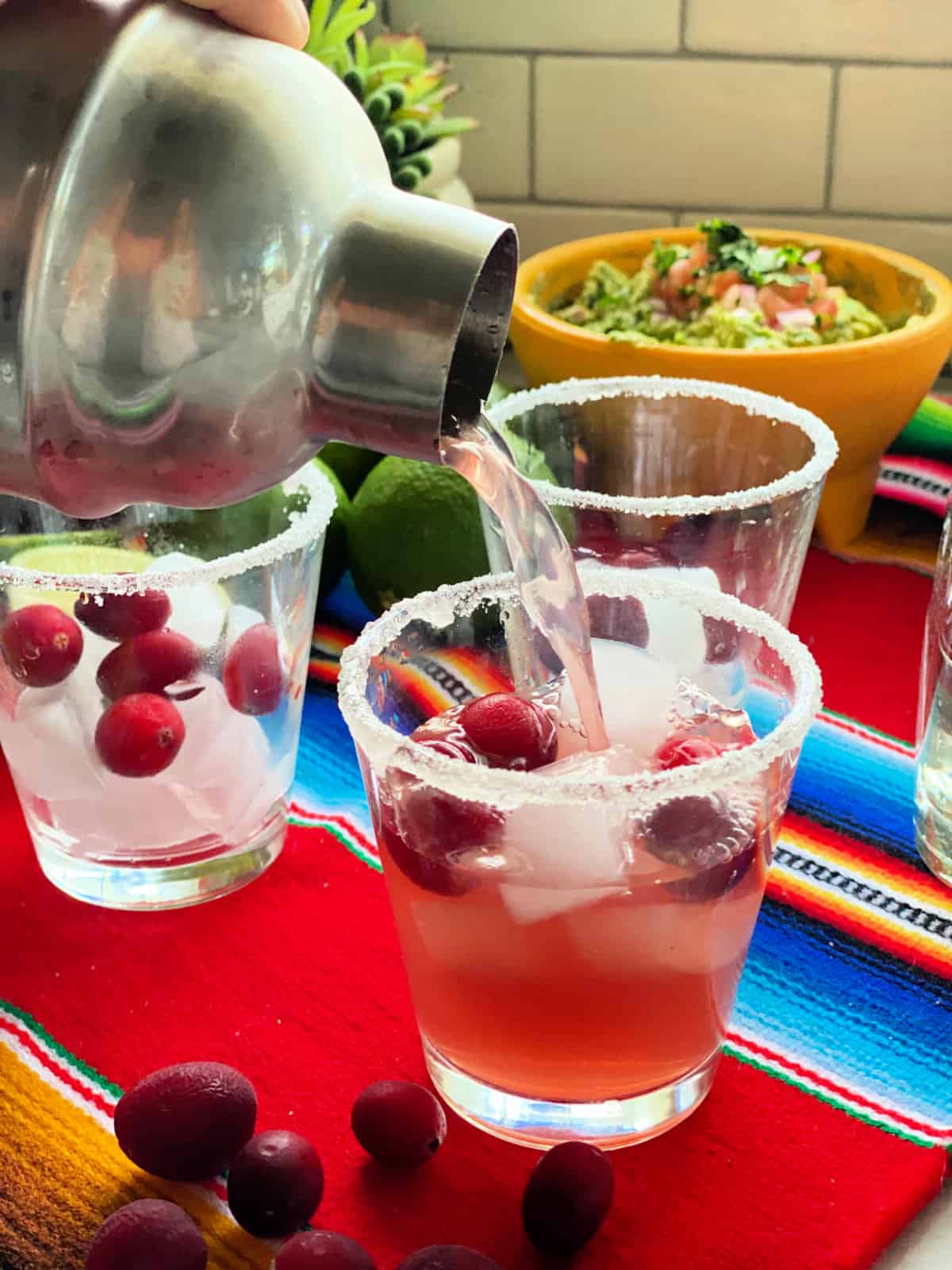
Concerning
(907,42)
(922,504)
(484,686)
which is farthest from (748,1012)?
(907,42)

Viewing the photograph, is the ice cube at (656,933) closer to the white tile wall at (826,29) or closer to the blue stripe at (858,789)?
the blue stripe at (858,789)

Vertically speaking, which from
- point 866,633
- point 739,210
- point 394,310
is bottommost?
point 866,633

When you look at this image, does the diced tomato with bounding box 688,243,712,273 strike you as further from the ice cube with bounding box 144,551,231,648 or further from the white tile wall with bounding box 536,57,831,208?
the ice cube with bounding box 144,551,231,648

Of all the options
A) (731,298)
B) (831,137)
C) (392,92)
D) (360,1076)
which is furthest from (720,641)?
(831,137)

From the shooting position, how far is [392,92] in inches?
43.1

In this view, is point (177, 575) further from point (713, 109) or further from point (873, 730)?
point (713, 109)

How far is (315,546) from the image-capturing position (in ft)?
2.34

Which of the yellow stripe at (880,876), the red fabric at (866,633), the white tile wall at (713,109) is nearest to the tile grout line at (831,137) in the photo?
the white tile wall at (713,109)

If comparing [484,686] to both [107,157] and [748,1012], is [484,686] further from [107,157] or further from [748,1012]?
[107,157]

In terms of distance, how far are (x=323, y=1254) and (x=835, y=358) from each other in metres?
0.63

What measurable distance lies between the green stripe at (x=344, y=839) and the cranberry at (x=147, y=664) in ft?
0.39

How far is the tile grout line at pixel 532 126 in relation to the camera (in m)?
1.29

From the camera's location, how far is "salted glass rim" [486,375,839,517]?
0.70m

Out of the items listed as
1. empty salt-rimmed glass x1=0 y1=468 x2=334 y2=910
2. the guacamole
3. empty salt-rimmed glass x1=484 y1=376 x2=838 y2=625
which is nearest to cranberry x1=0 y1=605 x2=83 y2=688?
empty salt-rimmed glass x1=0 y1=468 x2=334 y2=910
